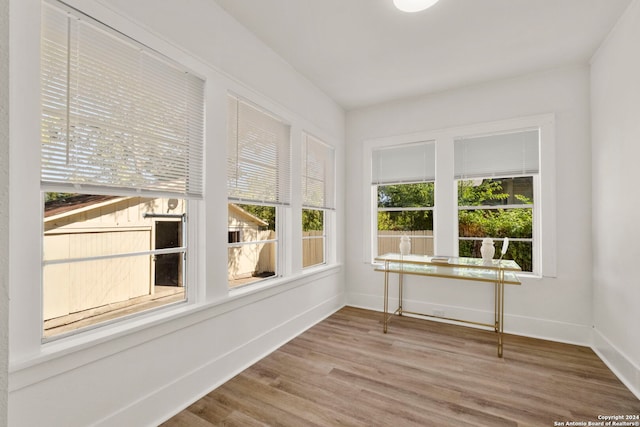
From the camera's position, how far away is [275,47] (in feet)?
9.30

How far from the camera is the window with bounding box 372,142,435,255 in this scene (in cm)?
386

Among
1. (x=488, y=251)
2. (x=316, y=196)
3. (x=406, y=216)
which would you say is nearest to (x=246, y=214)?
(x=316, y=196)

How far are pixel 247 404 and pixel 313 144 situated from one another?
2.77 metres

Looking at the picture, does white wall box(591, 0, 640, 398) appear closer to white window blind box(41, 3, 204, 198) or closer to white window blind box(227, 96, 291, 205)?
white window blind box(227, 96, 291, 205)

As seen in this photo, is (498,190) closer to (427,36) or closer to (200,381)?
(427,36)

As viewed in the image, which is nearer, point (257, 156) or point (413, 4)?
point (413, 4)

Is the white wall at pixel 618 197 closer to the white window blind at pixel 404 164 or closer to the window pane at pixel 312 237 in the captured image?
the white window blind at pixel 404 164

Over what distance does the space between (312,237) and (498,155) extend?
2.43m

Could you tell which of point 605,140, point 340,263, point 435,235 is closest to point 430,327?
point 435,235

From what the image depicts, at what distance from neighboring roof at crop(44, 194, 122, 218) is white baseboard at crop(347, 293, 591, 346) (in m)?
3.46

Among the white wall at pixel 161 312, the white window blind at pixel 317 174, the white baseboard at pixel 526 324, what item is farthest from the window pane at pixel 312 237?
the white baseboard at pixel 526 324

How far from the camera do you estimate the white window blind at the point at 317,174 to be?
139 inches

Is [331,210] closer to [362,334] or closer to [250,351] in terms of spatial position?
[362,334]

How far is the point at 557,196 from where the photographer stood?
10.3 feet
